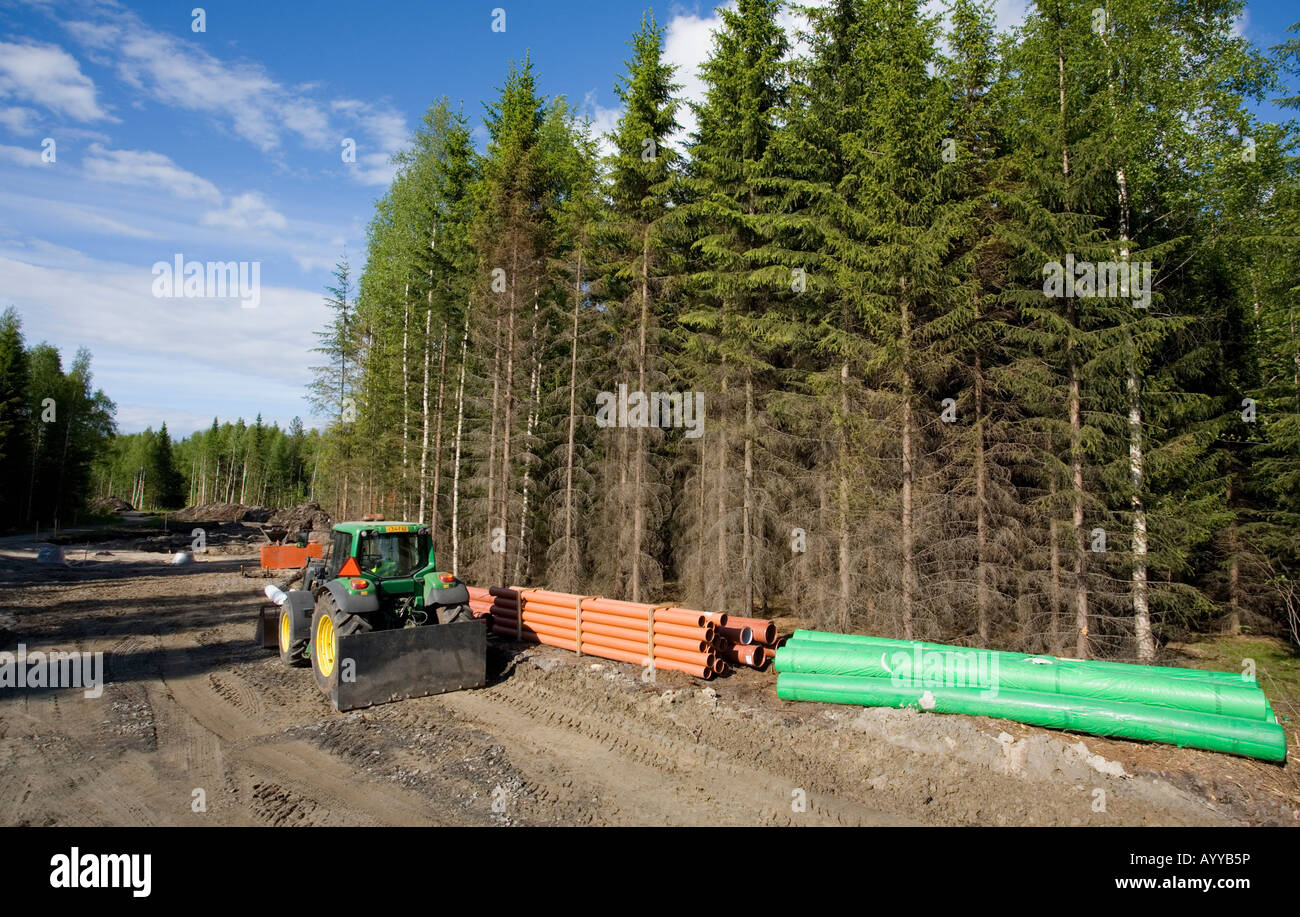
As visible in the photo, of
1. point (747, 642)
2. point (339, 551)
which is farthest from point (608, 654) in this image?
point (339, 551)

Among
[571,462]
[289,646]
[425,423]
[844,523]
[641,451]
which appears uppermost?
[425,423]

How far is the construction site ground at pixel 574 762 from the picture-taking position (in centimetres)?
639

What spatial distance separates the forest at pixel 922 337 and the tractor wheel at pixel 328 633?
8.68 meters

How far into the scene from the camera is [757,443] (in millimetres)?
16500

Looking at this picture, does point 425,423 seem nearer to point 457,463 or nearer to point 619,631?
point 457,463

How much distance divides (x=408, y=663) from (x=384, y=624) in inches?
Answer: 44.6

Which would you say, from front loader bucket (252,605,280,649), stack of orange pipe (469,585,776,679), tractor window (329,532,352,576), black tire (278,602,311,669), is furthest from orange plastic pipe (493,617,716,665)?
front loader bucket (252,605,280,649)

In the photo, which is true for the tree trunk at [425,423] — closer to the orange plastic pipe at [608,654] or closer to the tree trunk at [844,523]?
the orange plastic pipe at [608,654]

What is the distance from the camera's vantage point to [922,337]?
44.0 ft

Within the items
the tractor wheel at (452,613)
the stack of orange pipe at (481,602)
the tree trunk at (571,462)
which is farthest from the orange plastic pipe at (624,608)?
the tree trunk at (571,462)

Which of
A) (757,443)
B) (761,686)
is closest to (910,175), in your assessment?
(757,443)

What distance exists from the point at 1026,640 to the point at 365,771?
11842 millimetres

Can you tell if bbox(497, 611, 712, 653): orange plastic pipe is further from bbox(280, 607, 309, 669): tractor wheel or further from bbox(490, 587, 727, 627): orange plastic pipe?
bbox(280, 607, 309, 669): tractor wheel

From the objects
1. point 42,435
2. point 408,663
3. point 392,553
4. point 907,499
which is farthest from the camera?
point 42,435
